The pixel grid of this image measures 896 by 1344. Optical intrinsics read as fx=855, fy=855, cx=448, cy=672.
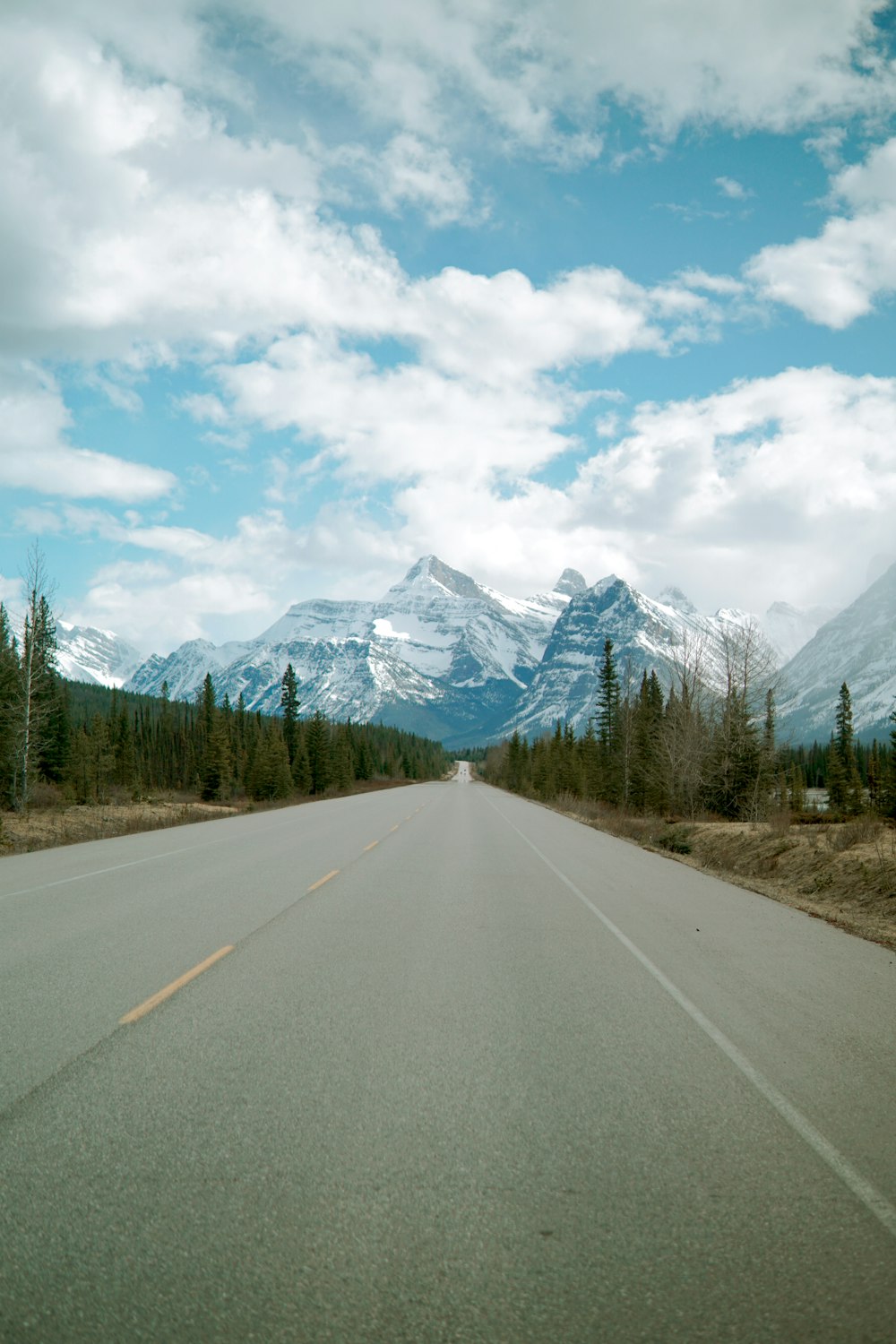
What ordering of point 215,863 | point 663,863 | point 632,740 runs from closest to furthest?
point 215,863 < point 663,863 < point 632,740

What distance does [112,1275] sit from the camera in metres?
2.92

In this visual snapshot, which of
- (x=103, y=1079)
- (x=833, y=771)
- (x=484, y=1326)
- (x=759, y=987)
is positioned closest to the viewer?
(x=484, y=1326)

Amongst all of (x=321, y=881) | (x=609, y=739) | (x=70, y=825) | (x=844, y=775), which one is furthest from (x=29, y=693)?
(x=844, y=775)

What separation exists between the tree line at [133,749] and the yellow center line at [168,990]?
1051 inches

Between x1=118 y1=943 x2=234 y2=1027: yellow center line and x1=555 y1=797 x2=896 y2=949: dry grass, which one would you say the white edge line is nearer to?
x1=118 y1=943 x2=234 y2=1027: yellow center line

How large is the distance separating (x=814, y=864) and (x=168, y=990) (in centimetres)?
1316

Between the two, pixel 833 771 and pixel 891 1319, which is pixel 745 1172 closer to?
pixel 891 1319

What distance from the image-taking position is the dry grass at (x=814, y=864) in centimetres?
1223

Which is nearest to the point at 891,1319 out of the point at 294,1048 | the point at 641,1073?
the point at 641,1073

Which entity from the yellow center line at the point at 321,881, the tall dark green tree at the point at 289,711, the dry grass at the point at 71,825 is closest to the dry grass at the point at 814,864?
the yellow center line at the point at 321,881

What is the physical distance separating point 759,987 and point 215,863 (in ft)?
36.2

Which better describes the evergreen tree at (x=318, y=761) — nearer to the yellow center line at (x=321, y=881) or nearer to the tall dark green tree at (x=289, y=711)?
the tall dark green tree at (x=289, y=711)

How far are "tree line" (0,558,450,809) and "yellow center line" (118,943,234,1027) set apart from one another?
2670 cm

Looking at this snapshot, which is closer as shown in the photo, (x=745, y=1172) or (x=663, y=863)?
(x=745, y=1172)
